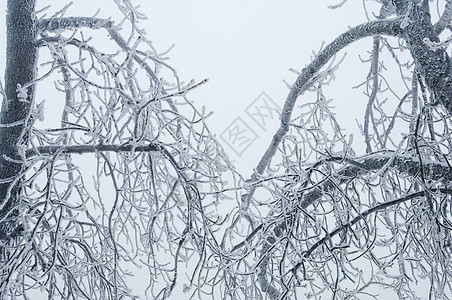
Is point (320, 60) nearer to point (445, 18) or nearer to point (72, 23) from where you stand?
point (445, 18)

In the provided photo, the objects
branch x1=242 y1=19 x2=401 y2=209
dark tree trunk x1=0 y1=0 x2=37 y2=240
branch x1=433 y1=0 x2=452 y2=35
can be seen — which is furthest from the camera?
dark tree trunk x1=0 y1=0 x2=37 y2=240

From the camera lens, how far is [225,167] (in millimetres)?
2789

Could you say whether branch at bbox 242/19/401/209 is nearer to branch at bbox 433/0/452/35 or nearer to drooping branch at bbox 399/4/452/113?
drooping branch at bbox 399/4/452/113

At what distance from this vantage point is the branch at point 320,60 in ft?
8.82

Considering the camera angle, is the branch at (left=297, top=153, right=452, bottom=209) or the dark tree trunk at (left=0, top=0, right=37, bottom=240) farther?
the dark tree trunk at (left=0, top=0, right=37, bottom=240)

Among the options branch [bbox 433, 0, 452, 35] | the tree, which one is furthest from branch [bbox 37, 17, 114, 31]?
branch [bbox 433, 0, 452, 35]

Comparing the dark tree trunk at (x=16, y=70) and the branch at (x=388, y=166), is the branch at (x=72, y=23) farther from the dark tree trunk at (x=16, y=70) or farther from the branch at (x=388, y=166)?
the branch at (x=388, y=166)

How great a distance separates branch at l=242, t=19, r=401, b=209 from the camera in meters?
2.69

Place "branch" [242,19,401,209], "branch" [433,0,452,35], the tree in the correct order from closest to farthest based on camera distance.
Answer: the tree
"branch" [433,0,452,35]
"branch" [242,19,401,209]

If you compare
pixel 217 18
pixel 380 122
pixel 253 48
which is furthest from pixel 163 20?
pixel 380 122

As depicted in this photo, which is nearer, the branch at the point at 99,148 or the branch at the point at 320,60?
the branch at the point at 99,148

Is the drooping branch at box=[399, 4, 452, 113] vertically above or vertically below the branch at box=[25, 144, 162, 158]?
above

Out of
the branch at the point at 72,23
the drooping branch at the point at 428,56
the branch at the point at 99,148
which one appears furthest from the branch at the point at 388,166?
the branch at the point at 72,23

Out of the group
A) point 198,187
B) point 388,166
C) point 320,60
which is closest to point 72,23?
point 198,187
